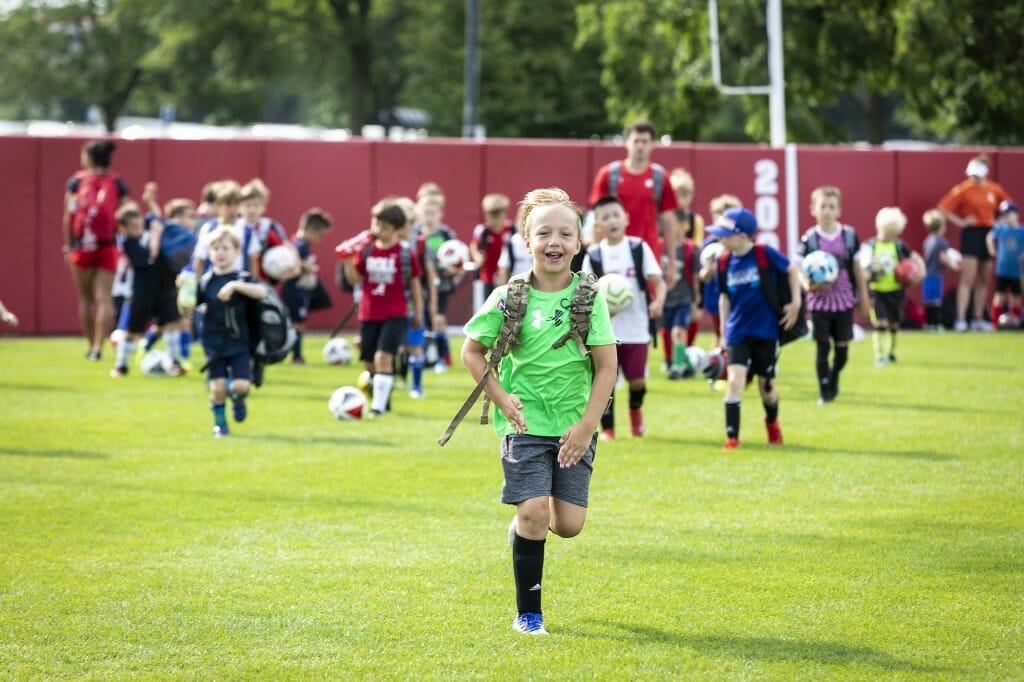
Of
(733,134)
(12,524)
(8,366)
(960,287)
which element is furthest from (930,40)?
(733,134)

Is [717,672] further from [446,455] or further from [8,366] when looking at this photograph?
[8,366]

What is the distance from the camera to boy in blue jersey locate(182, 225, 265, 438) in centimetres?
1223

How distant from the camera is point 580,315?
259 inches

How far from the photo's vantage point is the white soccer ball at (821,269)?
1427 cm

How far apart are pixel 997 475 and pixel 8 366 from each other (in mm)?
12280

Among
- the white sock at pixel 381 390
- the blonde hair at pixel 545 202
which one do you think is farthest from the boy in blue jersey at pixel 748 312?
the blonde hair at pixel 545 202

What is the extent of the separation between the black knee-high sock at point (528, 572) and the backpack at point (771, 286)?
18.2 feet

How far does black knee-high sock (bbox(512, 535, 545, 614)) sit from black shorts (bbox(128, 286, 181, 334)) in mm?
11427

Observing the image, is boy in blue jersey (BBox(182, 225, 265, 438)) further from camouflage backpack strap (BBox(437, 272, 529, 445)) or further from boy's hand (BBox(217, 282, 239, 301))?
camouflage backpack strap (BBox(437, 272, 529, 445))

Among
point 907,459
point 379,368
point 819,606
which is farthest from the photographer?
point 379,368

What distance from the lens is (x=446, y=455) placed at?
1189 centimetres

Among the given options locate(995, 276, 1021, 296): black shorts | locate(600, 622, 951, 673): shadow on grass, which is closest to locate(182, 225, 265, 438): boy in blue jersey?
locate(600, 622, 951, 673): shadow on grass

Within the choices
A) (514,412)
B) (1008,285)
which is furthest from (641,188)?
(1008,285)

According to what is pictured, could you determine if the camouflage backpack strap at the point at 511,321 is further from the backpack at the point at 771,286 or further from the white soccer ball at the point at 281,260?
the white soccer ball at the point at 281,260
